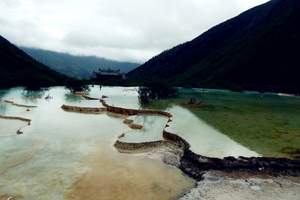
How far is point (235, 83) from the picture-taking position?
19650 cm

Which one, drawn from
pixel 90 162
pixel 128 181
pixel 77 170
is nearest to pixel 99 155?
pixel 90 162

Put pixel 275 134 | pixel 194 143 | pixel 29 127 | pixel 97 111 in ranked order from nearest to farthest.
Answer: pixel 194 143 → pixel 275 134 → pixel 29 127 → pixel 97 111

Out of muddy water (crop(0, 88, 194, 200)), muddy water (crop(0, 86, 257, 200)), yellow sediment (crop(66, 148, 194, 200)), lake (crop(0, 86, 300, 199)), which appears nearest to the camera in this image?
yellow sediment (crop(66, 148, 194, 200))

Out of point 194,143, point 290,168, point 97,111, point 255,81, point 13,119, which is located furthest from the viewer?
point 255,81

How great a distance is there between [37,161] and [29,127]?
18745 millimetres

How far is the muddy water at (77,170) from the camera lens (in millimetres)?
24875

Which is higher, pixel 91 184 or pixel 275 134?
pixel 275 134

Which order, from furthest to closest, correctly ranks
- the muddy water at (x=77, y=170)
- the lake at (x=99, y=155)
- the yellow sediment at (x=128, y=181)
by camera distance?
1. the lake at (x=99, y=155)
2. the muddy water at (x=77, y=170)
3. the yellow sediment at (x=128, y=181)

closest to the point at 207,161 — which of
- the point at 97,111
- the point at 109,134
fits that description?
the point at 109,134

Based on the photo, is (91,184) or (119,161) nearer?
(91,184)

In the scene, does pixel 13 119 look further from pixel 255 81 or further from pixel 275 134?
pixel 255 81

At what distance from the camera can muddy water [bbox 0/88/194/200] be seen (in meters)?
24.9

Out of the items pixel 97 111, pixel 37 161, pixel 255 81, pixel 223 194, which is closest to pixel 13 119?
pixel 97 111

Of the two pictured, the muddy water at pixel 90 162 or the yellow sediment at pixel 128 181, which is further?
the muddy water at pixel 90 162
